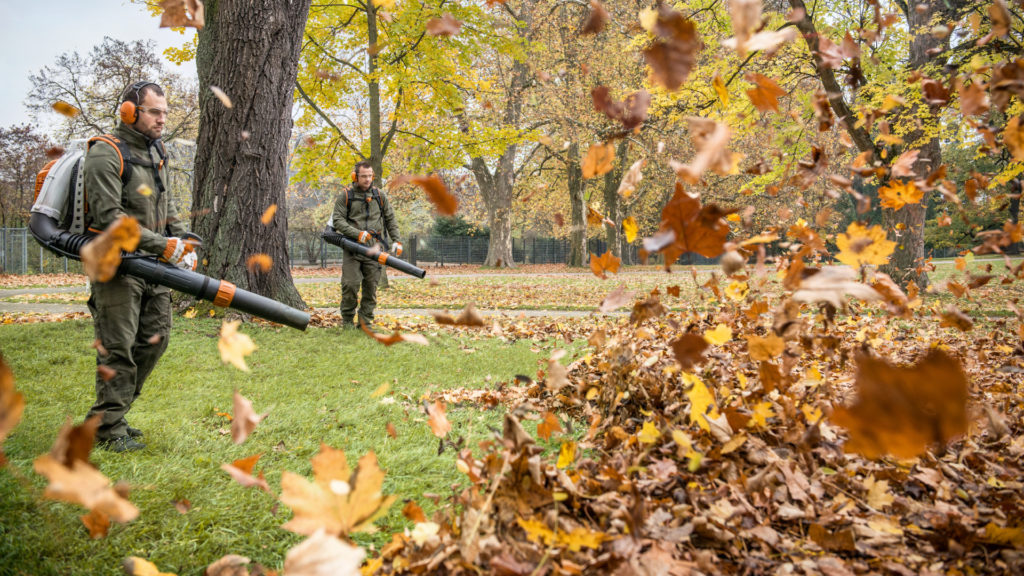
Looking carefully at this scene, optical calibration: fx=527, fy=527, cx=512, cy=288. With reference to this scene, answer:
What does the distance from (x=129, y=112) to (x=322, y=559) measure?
9.40 ft

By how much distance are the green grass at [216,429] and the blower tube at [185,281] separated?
0.79m

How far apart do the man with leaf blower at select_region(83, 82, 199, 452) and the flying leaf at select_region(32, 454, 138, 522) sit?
186 centimetres

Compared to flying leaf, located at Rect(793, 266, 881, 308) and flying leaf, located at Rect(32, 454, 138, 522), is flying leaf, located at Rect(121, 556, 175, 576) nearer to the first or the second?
flying leaf, located at Rect(32, 454, 138, 522)

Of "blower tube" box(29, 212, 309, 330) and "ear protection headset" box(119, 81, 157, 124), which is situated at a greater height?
"ear protection headset" box(119, 81, 157, 124)

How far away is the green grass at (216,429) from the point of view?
191cm

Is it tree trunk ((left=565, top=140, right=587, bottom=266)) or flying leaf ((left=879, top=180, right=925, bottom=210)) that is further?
tree trunk ((left=565, top=140, right=587, bottom=266))

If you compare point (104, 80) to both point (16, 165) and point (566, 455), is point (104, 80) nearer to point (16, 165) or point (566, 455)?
point (16, 165)

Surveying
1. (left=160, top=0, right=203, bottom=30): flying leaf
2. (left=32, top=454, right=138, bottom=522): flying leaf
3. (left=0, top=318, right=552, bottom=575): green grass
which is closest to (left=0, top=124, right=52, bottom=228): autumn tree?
(left=0, top=318, right=552, bottom=575): green grass

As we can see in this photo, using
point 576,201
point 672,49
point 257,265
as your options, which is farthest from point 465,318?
point 576,201

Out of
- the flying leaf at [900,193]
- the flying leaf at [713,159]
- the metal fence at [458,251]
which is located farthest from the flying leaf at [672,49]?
the metal fence at [458,251]

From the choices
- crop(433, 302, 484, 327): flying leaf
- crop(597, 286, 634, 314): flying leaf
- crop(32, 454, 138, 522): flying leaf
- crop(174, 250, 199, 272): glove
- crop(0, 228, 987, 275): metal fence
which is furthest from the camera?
crop(0, 228, 987, 275): metal fence

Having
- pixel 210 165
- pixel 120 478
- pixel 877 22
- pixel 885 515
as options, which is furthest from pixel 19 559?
pixel 210 165

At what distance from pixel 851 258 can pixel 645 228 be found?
30871 mm

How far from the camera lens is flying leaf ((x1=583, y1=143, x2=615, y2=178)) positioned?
1763 mm
